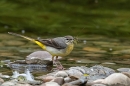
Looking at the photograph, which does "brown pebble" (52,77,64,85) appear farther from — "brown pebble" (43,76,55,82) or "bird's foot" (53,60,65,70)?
"bird's foot" (53,60,65,70)

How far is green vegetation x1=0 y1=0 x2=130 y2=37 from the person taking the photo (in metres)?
13.0

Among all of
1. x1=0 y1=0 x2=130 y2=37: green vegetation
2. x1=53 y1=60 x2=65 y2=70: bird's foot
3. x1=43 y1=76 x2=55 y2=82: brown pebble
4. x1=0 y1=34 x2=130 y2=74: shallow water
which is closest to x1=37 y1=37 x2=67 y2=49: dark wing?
x1=53 y1=60 x2=65 y2=70: bird's foot

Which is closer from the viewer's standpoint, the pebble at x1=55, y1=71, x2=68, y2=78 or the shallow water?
the pebble at x1=55, y1=71, x2=68, y2=78

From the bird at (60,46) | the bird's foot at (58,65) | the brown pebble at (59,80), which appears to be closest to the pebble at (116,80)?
the brown pebble at (59,80)

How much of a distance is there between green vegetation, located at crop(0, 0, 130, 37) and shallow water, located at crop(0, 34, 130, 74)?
1.10 meters

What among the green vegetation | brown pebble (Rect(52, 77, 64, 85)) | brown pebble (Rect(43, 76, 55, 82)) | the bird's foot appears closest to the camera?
brown pebble (Rect(52, 77, 64, 85))

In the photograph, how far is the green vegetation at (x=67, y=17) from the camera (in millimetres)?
13023

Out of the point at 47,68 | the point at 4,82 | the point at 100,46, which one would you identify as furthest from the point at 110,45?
the point at 4,82

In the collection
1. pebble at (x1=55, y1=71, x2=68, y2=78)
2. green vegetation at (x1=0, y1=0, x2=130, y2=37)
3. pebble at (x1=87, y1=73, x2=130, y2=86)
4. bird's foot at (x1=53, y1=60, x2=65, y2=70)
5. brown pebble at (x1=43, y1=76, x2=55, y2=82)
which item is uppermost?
green vegetation at (x1=0, y1=0, x2=130, y2=37)

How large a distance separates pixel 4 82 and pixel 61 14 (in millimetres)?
8871

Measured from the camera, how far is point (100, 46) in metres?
10.7

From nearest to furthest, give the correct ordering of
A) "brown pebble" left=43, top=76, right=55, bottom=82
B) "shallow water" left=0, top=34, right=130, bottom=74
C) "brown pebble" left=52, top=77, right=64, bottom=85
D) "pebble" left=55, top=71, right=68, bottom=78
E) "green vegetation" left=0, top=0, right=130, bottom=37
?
"brown pebble" left=52, top=77, right=64, bottom=85 < "brown pebble" left=43, top=76, right=55, bottom=82 < "pebble" left=55, top=71, right=68, bottom=78 < "shallow water" left=0, top=34, right=130, bottom=74 < "green vegetation" left=0, top=0, right=130, bottom=37

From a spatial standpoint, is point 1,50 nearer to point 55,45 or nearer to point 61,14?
point 55,45

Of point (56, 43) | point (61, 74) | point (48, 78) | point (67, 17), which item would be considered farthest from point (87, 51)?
point (67, 17)
